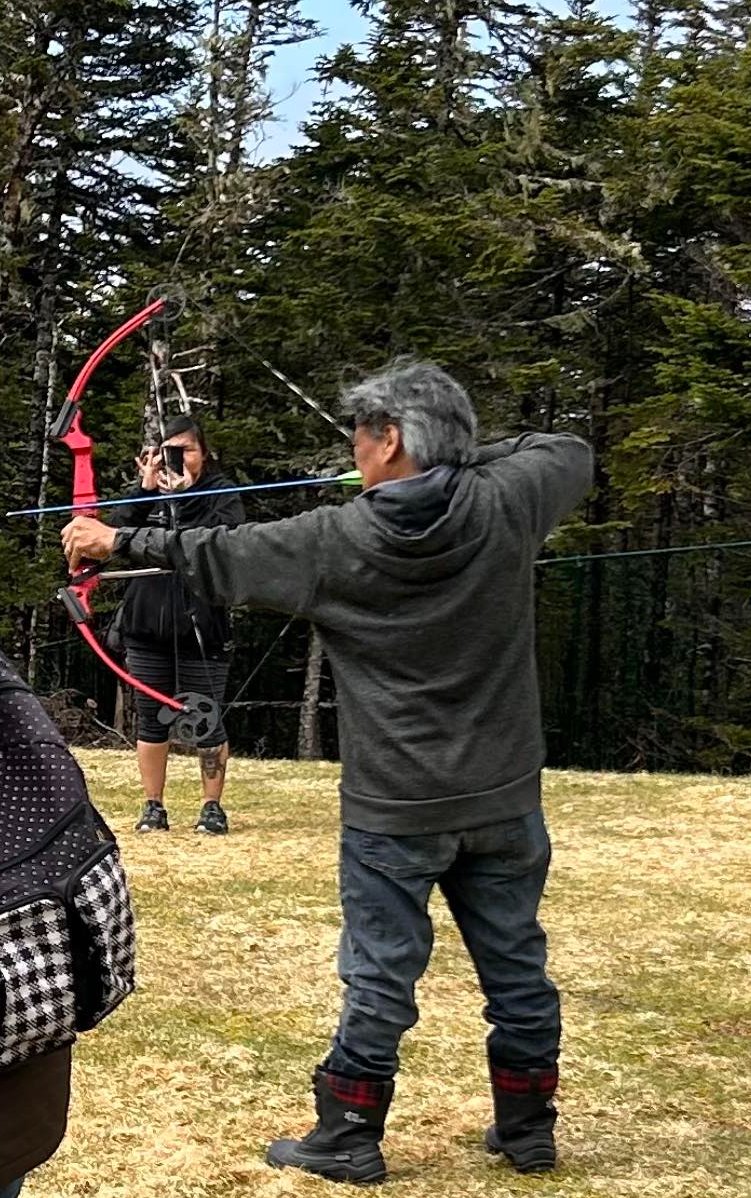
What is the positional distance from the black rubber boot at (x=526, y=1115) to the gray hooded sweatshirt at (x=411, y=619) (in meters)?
0.51

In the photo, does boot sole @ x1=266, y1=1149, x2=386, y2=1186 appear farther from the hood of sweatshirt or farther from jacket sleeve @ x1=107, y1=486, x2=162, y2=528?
jacket sleeve @ x1=107, y1=486, x2=162, y2=528

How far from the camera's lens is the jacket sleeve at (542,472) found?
273cm

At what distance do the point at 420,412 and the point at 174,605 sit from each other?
3.02 metres

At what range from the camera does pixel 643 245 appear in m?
15.9

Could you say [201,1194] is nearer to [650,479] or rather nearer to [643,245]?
[650,479]

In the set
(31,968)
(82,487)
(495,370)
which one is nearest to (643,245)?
(495,370)

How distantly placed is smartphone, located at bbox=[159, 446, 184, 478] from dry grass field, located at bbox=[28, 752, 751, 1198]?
1440 mm

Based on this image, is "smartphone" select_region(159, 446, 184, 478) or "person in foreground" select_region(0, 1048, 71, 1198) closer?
"person in foreground" select_region(0, 1048, 71, 1198)

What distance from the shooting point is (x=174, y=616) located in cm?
552

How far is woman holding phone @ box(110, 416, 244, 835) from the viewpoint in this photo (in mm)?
5379

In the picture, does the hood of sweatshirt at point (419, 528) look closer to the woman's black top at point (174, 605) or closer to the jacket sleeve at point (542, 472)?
the jacket sleeve at point (542, 472)

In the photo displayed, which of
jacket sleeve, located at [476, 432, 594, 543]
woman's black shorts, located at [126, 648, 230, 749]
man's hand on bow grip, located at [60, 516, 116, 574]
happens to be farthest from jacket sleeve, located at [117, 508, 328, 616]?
woman's black shorts, located at [126, 648, 230, 749]

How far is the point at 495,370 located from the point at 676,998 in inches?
473

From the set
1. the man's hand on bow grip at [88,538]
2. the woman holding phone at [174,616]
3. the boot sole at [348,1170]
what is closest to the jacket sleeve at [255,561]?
the man's hand on bow grip at [88,538]
